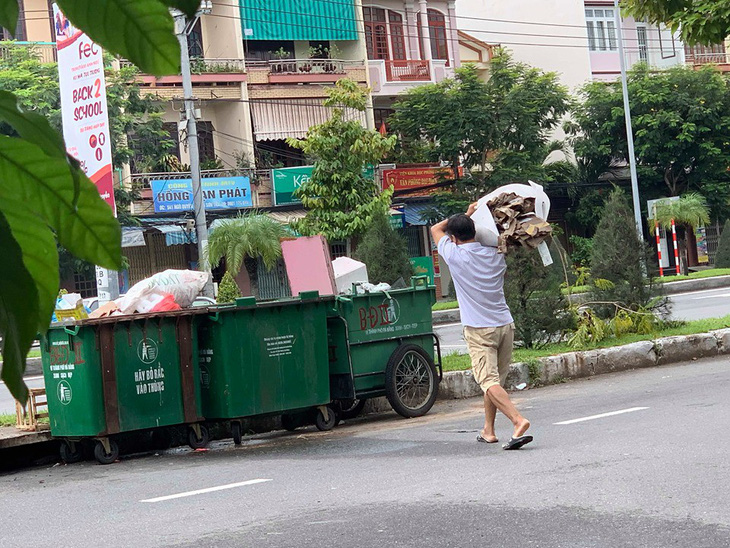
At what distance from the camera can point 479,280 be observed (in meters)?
7.71

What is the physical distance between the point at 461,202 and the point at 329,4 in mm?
6985

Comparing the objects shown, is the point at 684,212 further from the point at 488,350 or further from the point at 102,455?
the point at 102,455

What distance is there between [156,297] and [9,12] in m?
8.57

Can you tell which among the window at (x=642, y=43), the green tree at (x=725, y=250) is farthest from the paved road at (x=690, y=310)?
the window at (x=642, y=43)

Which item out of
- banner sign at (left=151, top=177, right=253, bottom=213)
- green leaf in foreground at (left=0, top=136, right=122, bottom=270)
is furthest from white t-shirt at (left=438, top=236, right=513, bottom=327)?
banner sign at (left=151, top=177, right=253, bottom=213)

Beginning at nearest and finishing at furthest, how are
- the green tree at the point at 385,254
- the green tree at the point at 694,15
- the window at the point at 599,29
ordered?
the green tree at the point at 694,15 → the green tree at the point at 385,254 → the window at the point at 599,29

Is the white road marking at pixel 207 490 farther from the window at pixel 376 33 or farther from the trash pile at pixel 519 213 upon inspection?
the window at pixel 376 33

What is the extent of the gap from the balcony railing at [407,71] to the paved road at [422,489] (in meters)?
24.5

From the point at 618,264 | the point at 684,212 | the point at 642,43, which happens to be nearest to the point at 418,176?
the point at 684,212

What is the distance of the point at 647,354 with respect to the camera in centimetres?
1214

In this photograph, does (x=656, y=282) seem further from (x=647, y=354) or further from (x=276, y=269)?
(x=276, y=269)

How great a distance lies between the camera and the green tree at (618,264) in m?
13.3

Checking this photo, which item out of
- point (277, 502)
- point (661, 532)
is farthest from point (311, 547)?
point (661, 532)

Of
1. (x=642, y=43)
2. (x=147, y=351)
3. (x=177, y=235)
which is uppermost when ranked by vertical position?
(x=642, y=43)
